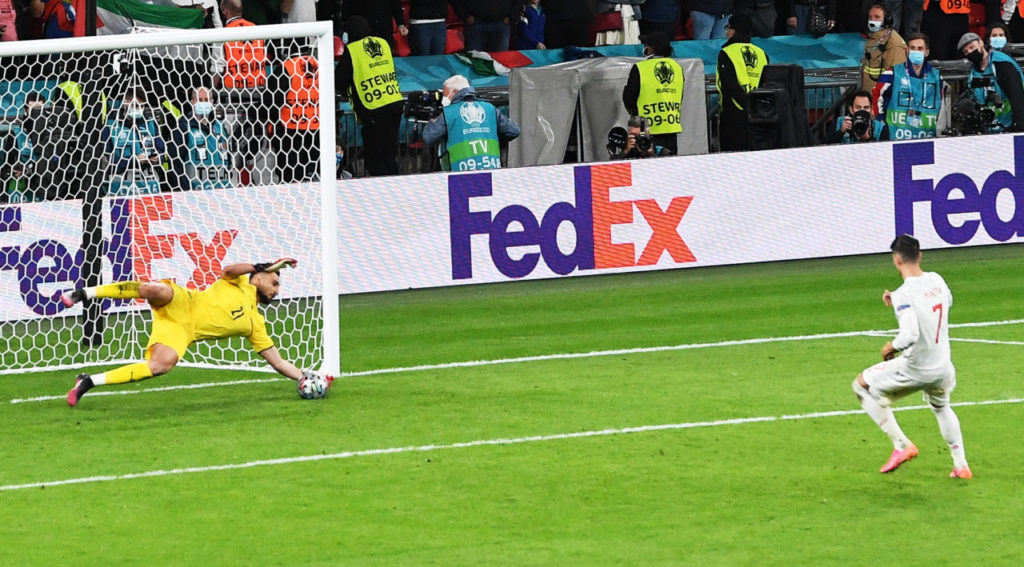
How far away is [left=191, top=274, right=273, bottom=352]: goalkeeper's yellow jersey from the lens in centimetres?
1259

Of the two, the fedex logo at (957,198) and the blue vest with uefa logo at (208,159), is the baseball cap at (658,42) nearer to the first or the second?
the fedex logo at (957,198)

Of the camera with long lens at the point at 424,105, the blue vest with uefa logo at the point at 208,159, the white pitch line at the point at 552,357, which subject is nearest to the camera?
the white pitch line at the point at 552,357

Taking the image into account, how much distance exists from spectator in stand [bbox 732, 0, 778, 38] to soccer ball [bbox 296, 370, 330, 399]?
44.3ft

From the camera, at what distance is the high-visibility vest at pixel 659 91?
69.3ft

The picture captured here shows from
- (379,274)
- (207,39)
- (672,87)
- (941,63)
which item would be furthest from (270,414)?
(941,63)

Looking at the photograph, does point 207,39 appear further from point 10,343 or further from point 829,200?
point 829,200

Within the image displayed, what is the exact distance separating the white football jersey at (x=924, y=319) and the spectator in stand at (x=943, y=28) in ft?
53.1

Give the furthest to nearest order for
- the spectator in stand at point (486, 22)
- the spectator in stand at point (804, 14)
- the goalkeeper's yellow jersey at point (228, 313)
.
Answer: the spectator in stand at point (804, 14) → the spectator in stand at point (486, 22) → the goalkeeper's yellow jersey at point (228, 313)

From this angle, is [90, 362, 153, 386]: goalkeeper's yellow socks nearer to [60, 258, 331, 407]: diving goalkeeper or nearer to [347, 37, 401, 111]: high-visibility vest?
[60, 258, 331, 407]: diving goalkeeper

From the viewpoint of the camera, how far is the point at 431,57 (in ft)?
75.9

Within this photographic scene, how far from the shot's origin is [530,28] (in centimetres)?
2438

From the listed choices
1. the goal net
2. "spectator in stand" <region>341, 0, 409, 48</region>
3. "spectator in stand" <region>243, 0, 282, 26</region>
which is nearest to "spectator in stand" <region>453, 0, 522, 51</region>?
"spectator in stand" <region>341, 0, 409, 48</region>

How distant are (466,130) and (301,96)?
4947mm

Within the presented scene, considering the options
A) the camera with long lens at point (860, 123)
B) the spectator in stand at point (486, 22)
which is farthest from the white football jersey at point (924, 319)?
the spectator in stand at point (486, 22)
